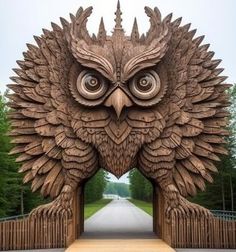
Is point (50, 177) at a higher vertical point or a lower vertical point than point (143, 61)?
lower

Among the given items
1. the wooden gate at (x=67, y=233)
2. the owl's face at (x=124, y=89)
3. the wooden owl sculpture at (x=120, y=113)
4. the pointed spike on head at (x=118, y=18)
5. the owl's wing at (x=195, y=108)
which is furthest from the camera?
the pointed spike on head at (x=118, y=18)

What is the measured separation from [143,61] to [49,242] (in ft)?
21.2

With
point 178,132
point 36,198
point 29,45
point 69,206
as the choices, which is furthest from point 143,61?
point 36,198

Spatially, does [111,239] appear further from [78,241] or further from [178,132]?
[178,132]

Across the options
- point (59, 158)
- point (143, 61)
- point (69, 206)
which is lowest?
point (69, 206)

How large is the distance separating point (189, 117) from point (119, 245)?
4.73m

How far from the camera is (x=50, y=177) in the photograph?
53.7ft

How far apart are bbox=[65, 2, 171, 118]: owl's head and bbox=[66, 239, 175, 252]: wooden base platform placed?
13.7 feet

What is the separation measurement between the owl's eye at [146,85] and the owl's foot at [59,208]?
383 cm

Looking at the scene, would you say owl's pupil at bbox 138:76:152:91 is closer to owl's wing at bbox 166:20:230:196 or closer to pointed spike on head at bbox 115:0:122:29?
owl's wing at bbox 166:20:230:196

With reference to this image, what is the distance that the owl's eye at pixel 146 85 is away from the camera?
16078mm

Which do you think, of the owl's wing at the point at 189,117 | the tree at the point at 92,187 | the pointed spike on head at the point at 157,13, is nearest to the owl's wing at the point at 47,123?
the owl's wing at the point at 189,117

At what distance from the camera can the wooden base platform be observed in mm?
14961

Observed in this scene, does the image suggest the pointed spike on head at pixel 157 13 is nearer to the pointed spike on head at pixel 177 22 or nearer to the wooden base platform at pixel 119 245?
the pointed spike on head at pixel 177 22
